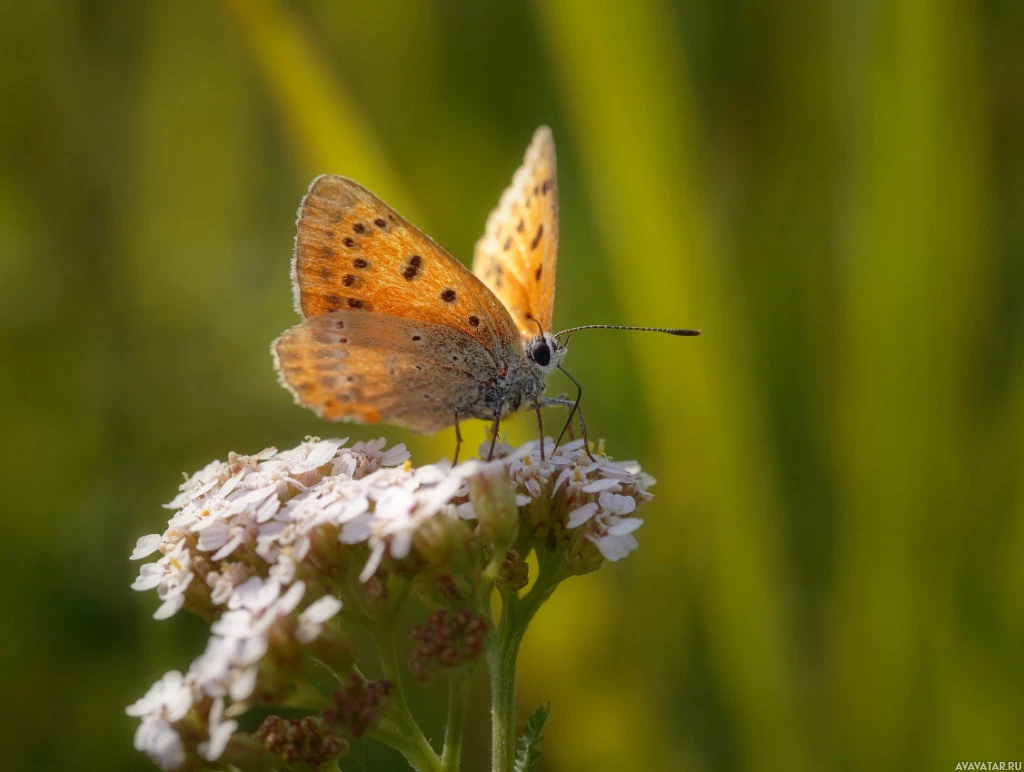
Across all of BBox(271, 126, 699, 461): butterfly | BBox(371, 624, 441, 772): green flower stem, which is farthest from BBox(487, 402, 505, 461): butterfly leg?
BBox(371, 624, 441, 772): green flower stem

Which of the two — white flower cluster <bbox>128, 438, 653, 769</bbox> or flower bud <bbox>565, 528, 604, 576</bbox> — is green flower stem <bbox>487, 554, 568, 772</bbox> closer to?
flower bud <bbox>565, 528, 604, 576</bbox>

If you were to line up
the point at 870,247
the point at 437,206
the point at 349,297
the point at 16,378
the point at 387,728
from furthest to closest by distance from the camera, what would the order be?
the point at 437,206 < the point at 16,378 < the point at 870,247 < the point at 349,297 < the point at 387,728

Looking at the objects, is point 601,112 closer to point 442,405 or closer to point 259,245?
point 442,405

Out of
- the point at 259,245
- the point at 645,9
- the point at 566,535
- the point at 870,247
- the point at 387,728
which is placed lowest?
the point at 387,728

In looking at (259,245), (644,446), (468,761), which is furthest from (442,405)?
(259,245)

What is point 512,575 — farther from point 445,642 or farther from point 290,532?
point 290,532

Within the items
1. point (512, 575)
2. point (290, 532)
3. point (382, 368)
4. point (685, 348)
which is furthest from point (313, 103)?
point (512, 575)

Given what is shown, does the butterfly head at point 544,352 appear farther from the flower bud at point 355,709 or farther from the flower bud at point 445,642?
the flower bud at point 355,709
